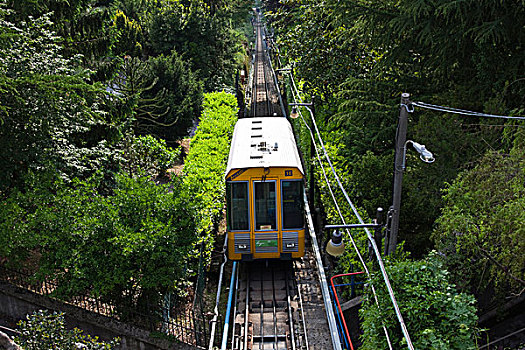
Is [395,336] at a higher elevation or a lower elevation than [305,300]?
higher

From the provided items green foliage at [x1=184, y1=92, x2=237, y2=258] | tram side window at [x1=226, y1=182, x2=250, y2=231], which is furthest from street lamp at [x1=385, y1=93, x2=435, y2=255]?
green foliage at [x1=184, y1=92, x2=237, y2=258]

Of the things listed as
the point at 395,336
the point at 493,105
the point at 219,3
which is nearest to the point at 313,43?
the point at 493,105

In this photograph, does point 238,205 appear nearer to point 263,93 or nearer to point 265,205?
point 265,205

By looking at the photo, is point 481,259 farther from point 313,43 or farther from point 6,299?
point 313,43

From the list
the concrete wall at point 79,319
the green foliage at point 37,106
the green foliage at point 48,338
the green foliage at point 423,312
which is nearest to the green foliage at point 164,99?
the green foliage at point 37,106

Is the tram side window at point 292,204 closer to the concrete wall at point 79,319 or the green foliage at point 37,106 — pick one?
the concrete wall at point 79,319

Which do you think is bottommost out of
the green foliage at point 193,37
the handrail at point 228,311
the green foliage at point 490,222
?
the handrail at point 228,311

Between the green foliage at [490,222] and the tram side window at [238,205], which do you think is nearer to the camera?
the green foliage at [490,222]
